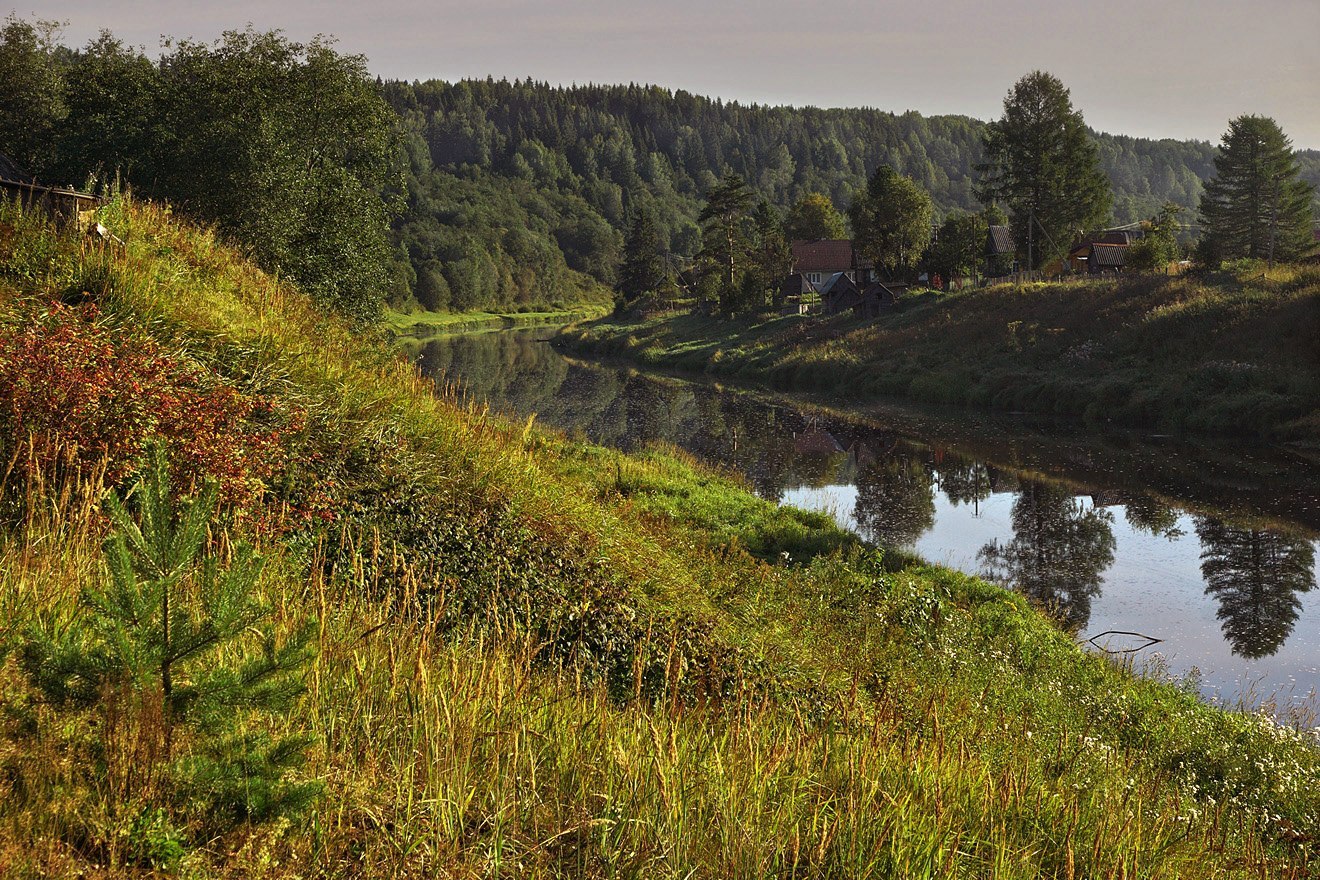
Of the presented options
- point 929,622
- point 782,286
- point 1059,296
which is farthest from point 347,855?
point 782,286

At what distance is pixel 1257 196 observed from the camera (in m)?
70.2

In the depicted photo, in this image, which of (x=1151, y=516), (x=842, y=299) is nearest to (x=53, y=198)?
(x=1151, y=516)

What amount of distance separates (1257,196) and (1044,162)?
23.6m

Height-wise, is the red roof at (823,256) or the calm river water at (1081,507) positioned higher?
the red roof at (823,256)

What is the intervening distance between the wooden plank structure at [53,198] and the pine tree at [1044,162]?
51996mm

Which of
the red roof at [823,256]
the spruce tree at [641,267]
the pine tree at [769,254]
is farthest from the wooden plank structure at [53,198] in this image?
the spruce tree at [641,267]

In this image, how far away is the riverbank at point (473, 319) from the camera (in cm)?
9538

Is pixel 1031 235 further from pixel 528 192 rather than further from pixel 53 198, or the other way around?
pixel 528 192

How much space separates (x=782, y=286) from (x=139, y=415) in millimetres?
73098

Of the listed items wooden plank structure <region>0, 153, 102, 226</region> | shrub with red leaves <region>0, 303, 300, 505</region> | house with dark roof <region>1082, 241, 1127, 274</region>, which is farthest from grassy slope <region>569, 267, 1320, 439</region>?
wooden plank structure <region>0, 153, 102, 226</region>

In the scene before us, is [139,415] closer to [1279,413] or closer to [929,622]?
[929,622]

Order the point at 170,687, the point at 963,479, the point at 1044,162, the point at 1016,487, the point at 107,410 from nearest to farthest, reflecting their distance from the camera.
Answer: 1. the point at 170,687
2. the point at 107,410
3. the point at 1016,487
4. the point at 963,479
5. the point at 1044,162

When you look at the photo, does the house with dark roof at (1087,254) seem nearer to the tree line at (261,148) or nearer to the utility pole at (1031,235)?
the utility pole at (1031,235)

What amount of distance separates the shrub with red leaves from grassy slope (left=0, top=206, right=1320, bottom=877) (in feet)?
2.00
